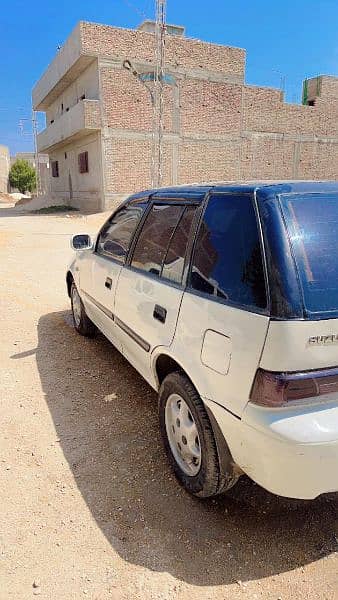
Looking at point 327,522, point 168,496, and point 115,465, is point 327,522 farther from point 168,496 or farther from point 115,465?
point 115,465

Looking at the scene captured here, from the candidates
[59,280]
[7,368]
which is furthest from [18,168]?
[7,368]

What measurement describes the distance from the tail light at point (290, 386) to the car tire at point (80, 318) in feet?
10.3

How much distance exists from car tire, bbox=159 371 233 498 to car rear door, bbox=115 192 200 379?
1.00 ft

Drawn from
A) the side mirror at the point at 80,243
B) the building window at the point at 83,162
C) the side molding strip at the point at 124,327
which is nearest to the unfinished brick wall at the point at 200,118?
the building window at the point at 83,162

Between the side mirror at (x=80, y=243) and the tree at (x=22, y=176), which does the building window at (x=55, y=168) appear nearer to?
the side mirror at (x=80, y=243)

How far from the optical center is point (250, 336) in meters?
1.76

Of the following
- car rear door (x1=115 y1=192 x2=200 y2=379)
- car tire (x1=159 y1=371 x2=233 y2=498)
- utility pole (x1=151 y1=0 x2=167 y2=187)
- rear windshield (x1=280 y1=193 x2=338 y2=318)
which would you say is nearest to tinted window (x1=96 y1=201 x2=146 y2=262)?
car rear door (x1=115 y1=192 x2=200 y2=379)

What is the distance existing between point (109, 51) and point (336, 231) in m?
21.1

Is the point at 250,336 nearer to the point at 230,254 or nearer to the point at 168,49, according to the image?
the point at 230,254

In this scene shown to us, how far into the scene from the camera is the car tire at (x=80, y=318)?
4.64 meters

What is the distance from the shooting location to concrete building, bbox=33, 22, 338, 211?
19.8 m

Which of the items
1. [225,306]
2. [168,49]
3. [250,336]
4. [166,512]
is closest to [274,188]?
[225,306]

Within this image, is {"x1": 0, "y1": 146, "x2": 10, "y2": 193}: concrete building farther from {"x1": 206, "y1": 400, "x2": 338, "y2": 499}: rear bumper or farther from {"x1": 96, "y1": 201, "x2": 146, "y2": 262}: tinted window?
{"x1": 206, "y1": 400, "x2": 338, "y2": 499}: rear bumper

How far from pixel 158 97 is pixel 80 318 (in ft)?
59.7
